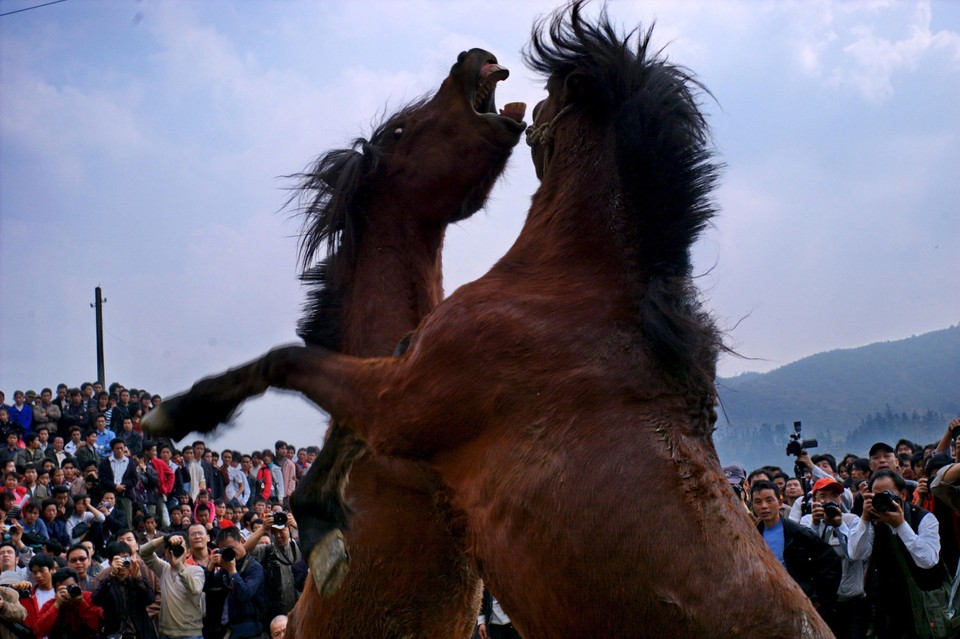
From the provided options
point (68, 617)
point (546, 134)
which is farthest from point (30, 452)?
point (546, 134)

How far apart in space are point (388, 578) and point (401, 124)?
234 cm

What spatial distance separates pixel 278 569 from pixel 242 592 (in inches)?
20.2

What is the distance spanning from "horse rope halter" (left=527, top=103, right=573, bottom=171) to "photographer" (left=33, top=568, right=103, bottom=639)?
340 inches

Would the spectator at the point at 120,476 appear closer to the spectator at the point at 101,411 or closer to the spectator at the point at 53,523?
the spectator at the point at 53,523

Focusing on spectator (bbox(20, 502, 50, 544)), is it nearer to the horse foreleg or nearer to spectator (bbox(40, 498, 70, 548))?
spectator (bbox(40, 498, 70, 548))

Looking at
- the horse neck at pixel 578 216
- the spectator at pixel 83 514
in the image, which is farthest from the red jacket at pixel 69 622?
the horse neck at pixel 578 216

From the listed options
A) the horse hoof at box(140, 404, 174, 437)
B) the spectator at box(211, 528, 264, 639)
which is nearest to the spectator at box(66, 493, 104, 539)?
the spectator at box(211, 528, 264, 639)

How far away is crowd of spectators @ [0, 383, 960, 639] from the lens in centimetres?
753

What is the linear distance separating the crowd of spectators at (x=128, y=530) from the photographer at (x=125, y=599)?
0.01 metres

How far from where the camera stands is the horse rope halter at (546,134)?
11.7ft

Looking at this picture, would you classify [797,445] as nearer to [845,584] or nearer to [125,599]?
[845,584]

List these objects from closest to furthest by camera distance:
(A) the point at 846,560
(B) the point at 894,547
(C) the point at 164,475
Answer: (B) the point at 894,547, (A) the point at 846,560, (C) the point at 164,475

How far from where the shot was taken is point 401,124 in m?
Result: 4.91

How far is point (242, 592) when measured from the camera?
10.4 metres
